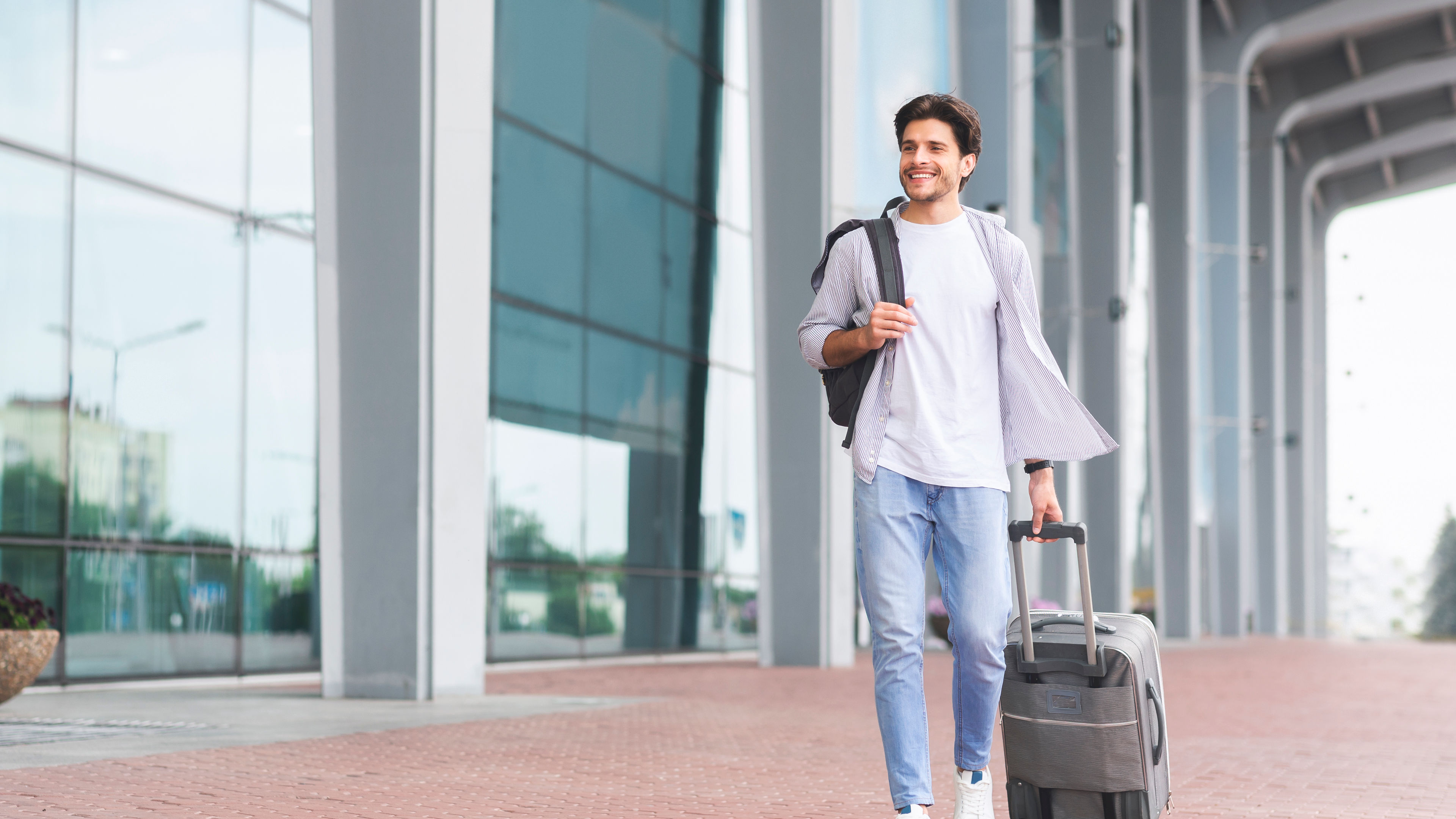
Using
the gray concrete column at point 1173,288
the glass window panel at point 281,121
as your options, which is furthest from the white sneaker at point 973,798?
the gray concrete column at point 1173,288

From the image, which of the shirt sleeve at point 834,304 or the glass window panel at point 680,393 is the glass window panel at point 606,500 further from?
the shirt sleeve at point 834,304

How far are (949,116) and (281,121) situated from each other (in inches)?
423

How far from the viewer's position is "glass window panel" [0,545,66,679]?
1017cm

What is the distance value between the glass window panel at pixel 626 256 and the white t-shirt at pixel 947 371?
44.2 ft

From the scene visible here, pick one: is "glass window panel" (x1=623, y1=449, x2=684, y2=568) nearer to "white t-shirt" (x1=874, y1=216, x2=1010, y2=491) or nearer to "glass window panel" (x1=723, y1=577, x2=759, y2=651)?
"glass window panel" (x1=723, y1=577, x2=759, y2=651)

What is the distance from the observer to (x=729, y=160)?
806 inches

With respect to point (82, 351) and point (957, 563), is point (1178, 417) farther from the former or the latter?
point (957, 563)

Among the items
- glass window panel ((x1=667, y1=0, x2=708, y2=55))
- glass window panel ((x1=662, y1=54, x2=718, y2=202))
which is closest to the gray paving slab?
glass window panel ((x1=662, y1=54, x2=718, y2=202))

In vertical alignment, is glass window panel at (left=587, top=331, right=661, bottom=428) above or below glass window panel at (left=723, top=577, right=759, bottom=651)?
above

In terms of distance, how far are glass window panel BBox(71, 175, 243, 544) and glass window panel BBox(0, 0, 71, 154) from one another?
50 cm

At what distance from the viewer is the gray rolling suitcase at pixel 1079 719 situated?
363cm

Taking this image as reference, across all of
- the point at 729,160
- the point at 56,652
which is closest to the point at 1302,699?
the point at 56,652

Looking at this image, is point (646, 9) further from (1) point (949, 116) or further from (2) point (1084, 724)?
(2) point (1084, 724)

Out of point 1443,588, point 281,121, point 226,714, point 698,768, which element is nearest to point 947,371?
point 698,768
